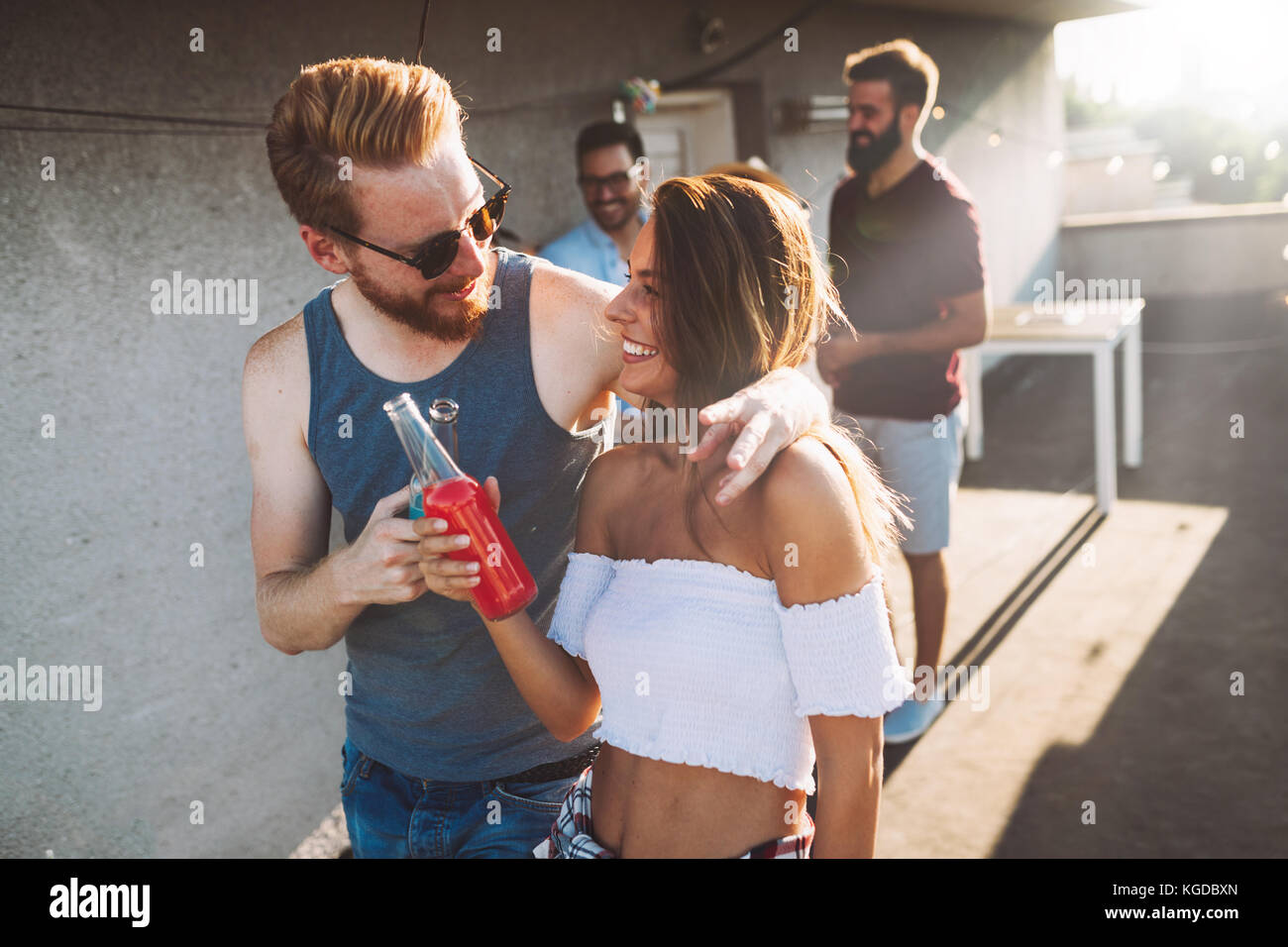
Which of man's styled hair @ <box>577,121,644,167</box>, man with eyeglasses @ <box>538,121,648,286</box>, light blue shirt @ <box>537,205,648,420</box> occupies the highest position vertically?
man's styled hair @ <box>577,121,644,167</box>

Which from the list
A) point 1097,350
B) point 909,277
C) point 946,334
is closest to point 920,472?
point 946,334

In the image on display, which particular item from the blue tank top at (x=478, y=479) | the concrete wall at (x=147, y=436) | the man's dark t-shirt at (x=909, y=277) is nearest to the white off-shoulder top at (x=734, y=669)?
the blue tank top at (x=478, y=479)

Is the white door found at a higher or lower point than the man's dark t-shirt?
higher

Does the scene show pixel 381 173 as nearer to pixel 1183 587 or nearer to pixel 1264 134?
pixel 1183 587

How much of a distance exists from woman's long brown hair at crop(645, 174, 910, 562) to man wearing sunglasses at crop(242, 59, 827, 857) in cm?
10

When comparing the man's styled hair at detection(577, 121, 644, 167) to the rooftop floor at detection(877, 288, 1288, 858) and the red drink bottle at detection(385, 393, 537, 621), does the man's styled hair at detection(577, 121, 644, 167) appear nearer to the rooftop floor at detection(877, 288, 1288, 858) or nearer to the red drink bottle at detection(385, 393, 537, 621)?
the rooftop floor at detection(877, 288, 1288, 858)

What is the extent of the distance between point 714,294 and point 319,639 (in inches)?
38.2

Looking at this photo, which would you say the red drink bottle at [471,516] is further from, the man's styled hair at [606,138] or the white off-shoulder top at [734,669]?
the man's styled hair at [606,138]

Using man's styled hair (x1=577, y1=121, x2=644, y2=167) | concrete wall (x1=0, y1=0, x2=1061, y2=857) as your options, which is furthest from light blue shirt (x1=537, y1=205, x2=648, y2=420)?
concrete wall (x1=0, y1=0, x2=1061, y2=857)

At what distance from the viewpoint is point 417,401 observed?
1977mm

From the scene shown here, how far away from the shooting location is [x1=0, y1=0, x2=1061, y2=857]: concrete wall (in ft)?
9.53

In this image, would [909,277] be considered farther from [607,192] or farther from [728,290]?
[728,290]

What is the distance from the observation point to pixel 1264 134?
3888 cm
